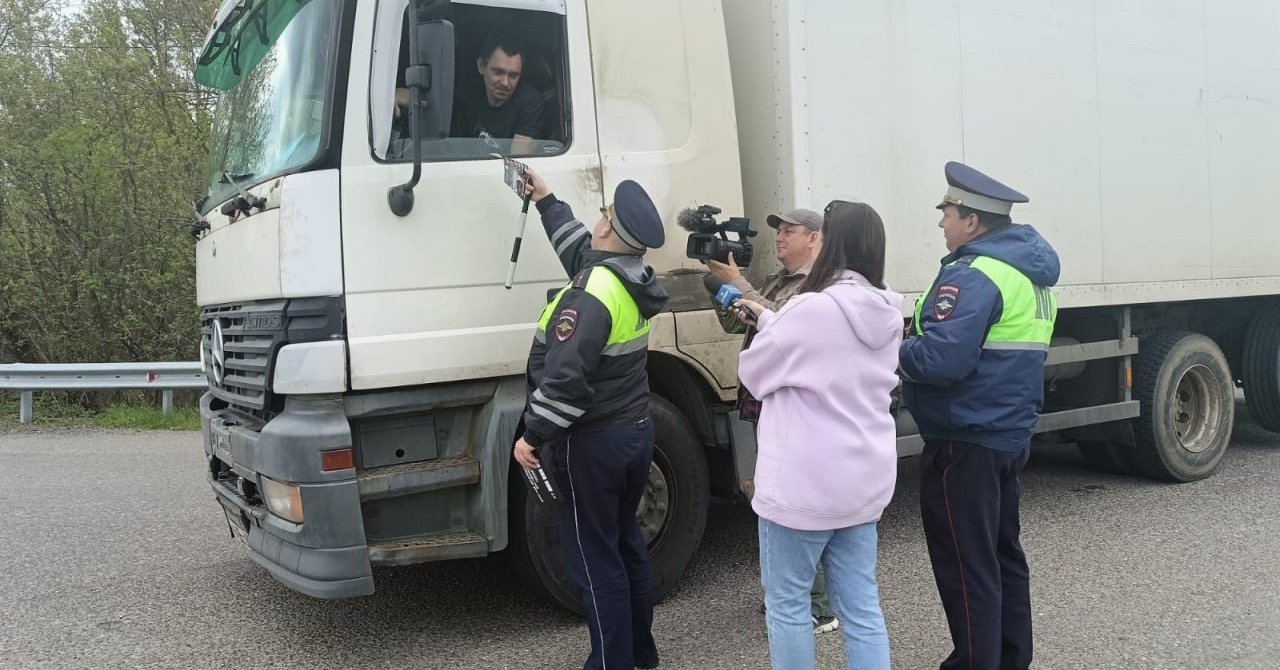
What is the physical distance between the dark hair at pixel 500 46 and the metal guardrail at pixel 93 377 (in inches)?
277

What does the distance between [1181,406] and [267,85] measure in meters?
6.20

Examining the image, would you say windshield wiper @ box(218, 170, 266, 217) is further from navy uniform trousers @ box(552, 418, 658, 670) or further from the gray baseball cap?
the gray baseball cap

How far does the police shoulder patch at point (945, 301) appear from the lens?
2951mm

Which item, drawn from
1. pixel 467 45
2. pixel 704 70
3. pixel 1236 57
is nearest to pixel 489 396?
pixel 467 45

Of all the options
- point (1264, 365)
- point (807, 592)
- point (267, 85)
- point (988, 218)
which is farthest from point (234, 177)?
point (1264, 365)

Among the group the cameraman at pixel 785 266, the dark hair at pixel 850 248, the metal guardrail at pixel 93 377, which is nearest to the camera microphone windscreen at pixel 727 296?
the dark hair at pixel 850 248

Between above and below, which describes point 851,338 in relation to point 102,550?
above

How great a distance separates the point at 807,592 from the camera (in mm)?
2627

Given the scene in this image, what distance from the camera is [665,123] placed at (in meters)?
3.90

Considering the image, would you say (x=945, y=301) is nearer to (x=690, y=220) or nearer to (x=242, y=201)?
(x=690, y=220)

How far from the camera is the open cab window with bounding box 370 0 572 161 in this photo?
11.0ft

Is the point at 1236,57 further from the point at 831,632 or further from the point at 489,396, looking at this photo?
the point at 489,396

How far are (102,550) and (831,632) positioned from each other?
3.98 metres

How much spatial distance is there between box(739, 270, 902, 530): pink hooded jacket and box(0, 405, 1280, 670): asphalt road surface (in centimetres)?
122
